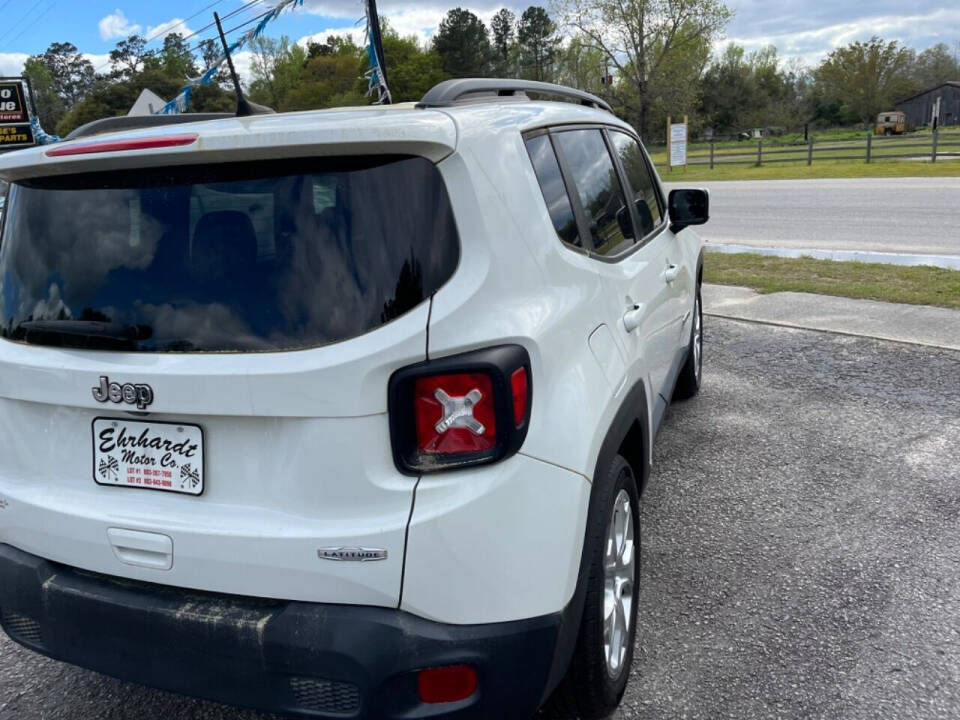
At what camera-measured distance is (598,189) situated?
3168 mm

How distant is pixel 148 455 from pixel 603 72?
50703 mm

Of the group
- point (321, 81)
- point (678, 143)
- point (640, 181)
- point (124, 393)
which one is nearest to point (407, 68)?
point (321, 81)

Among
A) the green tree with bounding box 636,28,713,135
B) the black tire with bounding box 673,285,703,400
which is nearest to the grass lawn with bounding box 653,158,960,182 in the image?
the green tree with bounding box 636,28,713,135

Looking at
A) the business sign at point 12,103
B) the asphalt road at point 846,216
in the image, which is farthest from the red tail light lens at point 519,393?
the business sign at point 12,103

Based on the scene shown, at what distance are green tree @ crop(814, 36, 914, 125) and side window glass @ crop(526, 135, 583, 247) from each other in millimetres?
76689

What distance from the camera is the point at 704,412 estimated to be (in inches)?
210

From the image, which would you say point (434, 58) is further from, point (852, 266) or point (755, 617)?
point (755, 617)

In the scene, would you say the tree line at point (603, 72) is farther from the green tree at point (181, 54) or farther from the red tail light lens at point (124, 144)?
the red tail light lens at point (124, 144)

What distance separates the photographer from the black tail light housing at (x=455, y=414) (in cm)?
195

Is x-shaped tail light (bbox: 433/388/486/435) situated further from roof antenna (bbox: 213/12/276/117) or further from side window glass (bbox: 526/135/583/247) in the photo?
roof antenna (bbox: 213/12/276/117)

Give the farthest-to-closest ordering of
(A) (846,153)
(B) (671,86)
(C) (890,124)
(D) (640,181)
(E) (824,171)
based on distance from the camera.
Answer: (C) (890,124)
(B) (671,86)
(A) (846,153)
(E) (824,171)
(D) (640,181)

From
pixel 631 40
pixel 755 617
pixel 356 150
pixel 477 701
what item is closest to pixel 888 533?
pixel 755 617

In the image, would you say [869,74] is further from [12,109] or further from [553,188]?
[553,188]

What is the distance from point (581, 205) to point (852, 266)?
7907mm
